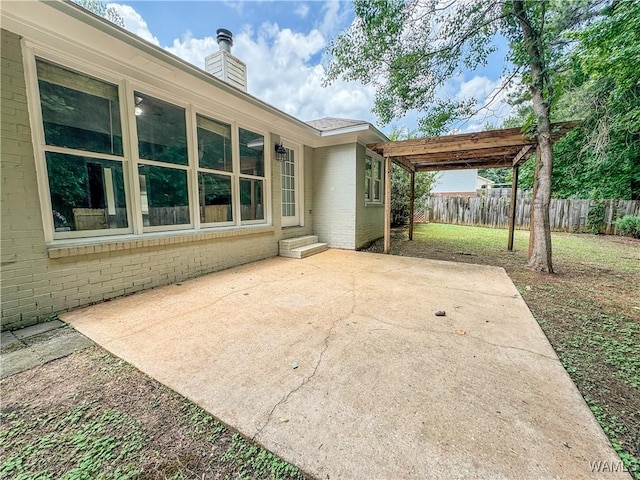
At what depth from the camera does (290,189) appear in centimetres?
695

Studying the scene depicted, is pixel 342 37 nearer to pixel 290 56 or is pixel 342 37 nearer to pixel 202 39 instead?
pixel 202 39

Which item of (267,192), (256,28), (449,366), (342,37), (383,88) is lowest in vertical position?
(449,366)

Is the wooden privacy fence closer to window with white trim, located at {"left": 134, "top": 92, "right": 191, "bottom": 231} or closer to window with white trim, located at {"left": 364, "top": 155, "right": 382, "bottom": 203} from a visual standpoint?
window with white trim, located at {"left": 364, "top": 155, "right": 382, "bottom": 203}

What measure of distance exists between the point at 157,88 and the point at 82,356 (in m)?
3.67

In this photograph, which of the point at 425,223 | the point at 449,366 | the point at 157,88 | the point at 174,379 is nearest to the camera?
the point at 174,379

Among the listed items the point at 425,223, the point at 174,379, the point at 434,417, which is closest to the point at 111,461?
the point at 174,379

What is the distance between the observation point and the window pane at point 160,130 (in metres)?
3.81

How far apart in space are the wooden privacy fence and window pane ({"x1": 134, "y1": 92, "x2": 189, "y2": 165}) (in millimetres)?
12038

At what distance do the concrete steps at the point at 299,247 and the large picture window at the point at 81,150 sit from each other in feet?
10.7

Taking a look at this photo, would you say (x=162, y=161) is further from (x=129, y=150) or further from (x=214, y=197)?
(x=214, y=197)

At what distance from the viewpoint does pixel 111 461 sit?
1266mm

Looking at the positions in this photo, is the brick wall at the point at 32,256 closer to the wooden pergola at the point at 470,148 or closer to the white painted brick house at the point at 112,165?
the white painted brick house at the point at 112,165

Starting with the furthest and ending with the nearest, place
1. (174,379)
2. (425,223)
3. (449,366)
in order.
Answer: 1. (425,223)
2. (449,366)
3. (174,379)

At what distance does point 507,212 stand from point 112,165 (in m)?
14.5
